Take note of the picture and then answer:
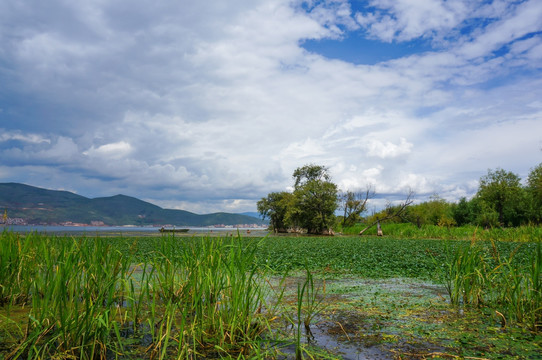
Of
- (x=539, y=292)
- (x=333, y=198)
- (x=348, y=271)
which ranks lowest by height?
(x=348, y=271)

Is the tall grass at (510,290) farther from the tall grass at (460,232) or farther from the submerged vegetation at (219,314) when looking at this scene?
the tall grass at (460,232)

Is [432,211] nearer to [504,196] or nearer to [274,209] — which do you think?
[504,196]

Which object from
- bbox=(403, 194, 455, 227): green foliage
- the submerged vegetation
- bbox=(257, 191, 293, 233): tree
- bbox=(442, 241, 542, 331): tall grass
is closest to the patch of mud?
the submerged vegetation

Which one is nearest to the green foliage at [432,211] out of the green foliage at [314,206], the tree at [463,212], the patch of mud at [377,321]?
the tree at [463,212]

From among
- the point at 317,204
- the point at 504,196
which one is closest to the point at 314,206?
the point at 317,204

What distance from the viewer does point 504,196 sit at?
4641 centimetres

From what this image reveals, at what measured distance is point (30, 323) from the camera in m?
3.45

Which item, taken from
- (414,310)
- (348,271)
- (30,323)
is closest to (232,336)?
(30,323)

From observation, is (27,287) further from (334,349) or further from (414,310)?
(414,310)

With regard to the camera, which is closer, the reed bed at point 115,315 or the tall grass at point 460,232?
the reed bed at point 115,315

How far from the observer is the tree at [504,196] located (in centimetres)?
4603

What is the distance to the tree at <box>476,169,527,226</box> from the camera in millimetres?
46031

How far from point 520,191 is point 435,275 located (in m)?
49.2

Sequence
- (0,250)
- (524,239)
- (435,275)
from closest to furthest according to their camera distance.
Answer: (0,250), (435,275), (524,239)
